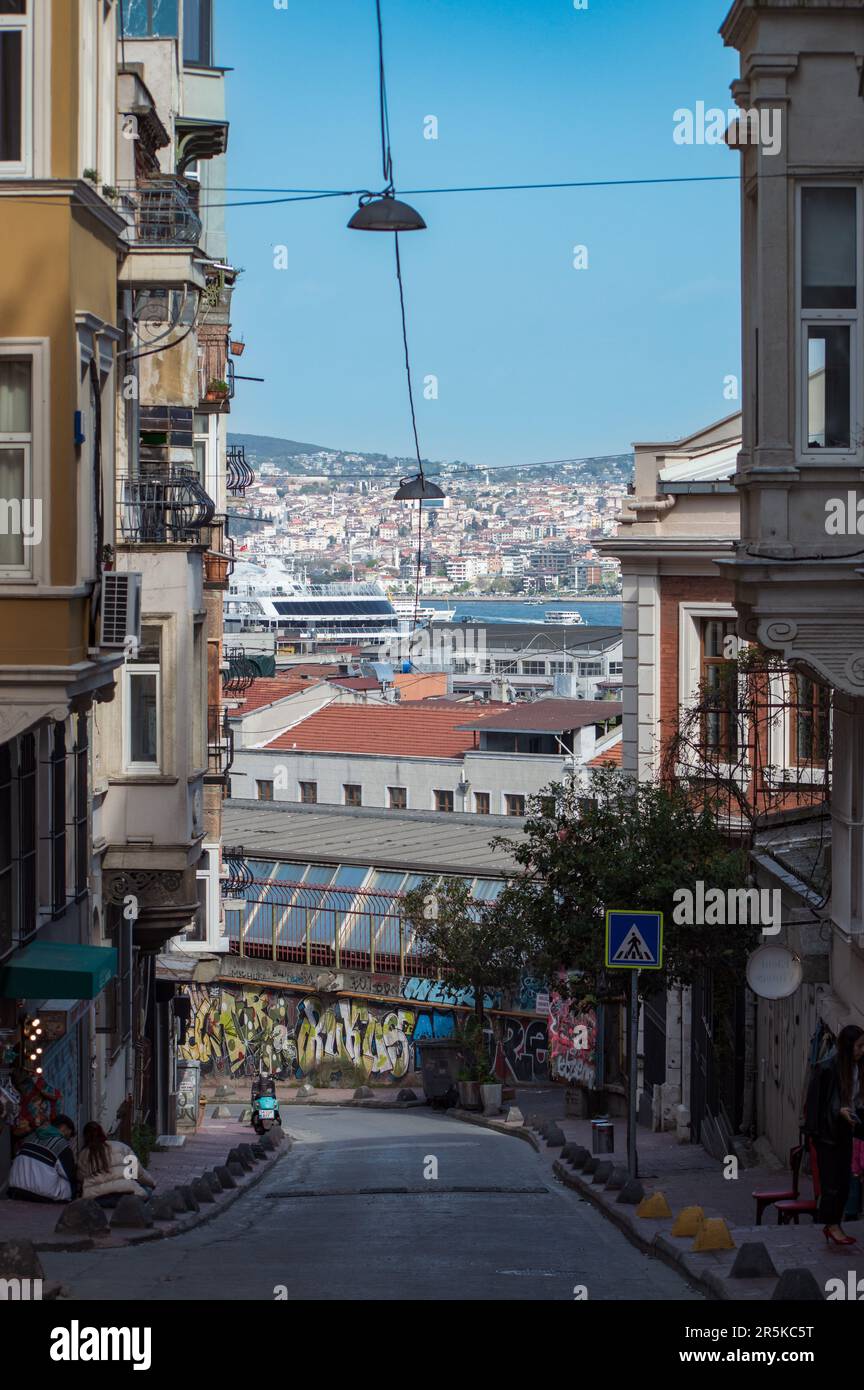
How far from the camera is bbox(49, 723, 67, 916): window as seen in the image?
59.5 feet

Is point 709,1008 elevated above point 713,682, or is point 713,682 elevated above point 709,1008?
point 713,682

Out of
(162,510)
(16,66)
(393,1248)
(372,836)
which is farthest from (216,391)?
(372,836)

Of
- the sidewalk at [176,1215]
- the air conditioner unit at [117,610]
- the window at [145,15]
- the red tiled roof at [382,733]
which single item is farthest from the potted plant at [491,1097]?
the red tiled roof at [382,733]

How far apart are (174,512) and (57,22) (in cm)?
886

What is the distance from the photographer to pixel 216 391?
97.7 feet

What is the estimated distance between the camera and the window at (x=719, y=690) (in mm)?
23625

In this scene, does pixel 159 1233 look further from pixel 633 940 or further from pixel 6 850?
pixel 633 940

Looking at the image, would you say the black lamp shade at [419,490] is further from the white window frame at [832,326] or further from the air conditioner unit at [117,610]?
the white window frame at [832,326]

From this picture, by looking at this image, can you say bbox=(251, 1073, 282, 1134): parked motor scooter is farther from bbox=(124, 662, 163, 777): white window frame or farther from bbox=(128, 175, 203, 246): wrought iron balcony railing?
bbox=(128, 175, 203, 246): wrought iron balcony railing

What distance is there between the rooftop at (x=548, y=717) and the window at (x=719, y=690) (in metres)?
43.0

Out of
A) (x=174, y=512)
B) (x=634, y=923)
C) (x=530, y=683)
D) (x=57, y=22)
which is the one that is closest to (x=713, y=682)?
(x=174, y=512)

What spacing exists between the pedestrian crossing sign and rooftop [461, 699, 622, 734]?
5414 cm

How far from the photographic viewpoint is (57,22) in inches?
509
